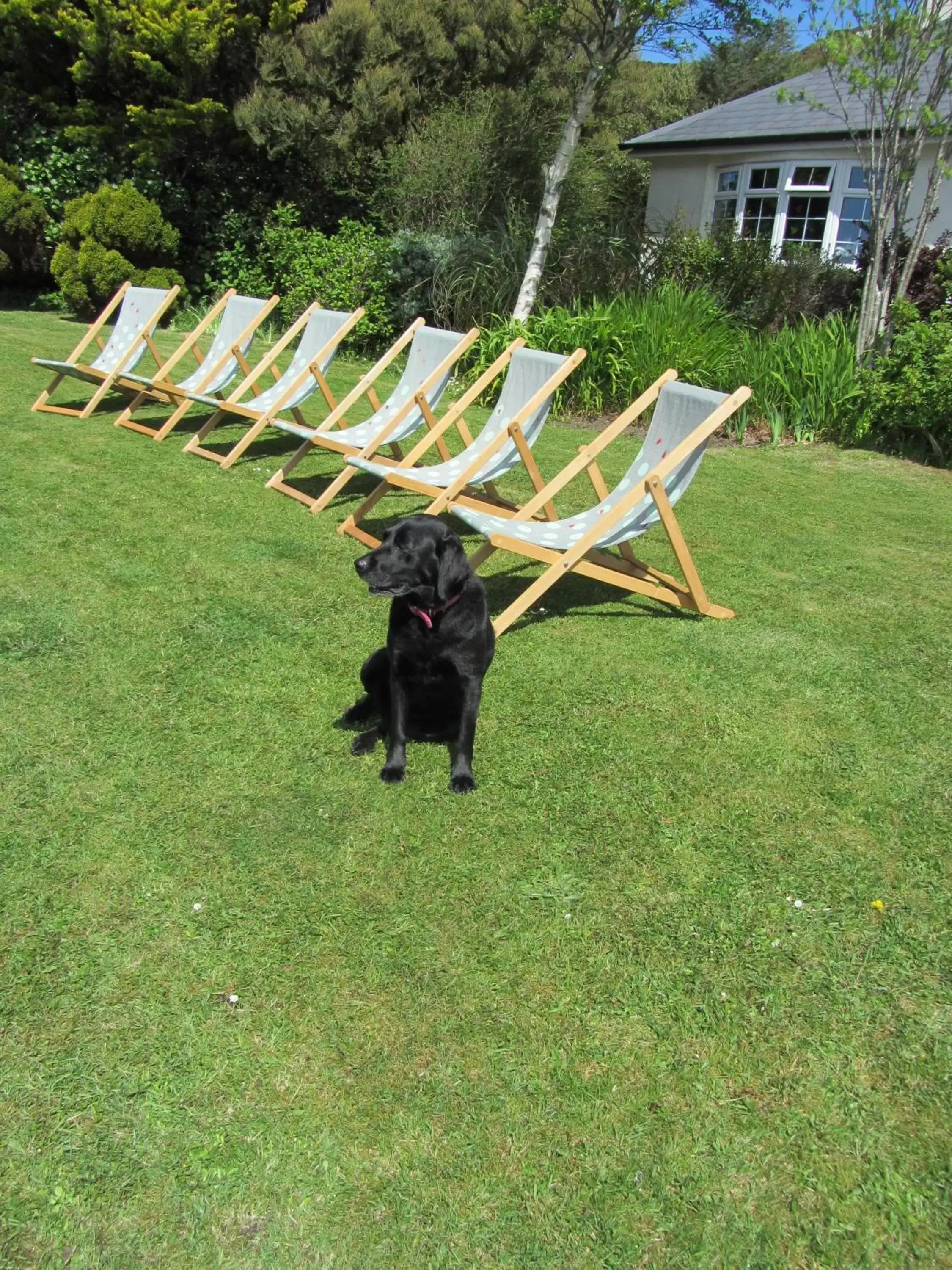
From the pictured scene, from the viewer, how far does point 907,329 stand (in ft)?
28.8

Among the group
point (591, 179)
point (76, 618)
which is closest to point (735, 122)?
point (591, 179)

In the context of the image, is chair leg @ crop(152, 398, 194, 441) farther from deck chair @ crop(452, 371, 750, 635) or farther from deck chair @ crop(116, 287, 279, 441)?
deck chair @ crop(452, 371, 750, 635)

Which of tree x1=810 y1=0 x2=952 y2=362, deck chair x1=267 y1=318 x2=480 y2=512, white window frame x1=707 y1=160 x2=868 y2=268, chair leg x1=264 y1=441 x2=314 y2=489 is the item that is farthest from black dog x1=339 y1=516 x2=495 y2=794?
white window frame x1=707 y1=160 x2=868 y2=268

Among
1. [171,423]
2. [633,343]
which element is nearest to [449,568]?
[171,423]

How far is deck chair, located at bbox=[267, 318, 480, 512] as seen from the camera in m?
6.39

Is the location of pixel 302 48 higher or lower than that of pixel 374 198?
higher

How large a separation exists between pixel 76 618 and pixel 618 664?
2505mm

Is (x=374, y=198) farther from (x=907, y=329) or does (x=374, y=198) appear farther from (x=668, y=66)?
(x=668, y=66)

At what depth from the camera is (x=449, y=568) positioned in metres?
3.14

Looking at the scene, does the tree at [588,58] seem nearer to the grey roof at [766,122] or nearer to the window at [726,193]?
the grey roof at [766,122]

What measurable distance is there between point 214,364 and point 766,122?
13.9 metres

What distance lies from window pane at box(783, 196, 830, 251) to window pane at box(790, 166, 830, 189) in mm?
218

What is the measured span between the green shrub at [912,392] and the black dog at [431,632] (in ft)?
22.2

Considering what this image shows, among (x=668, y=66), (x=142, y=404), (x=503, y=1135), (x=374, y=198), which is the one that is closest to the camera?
(x=503, y=1135)
